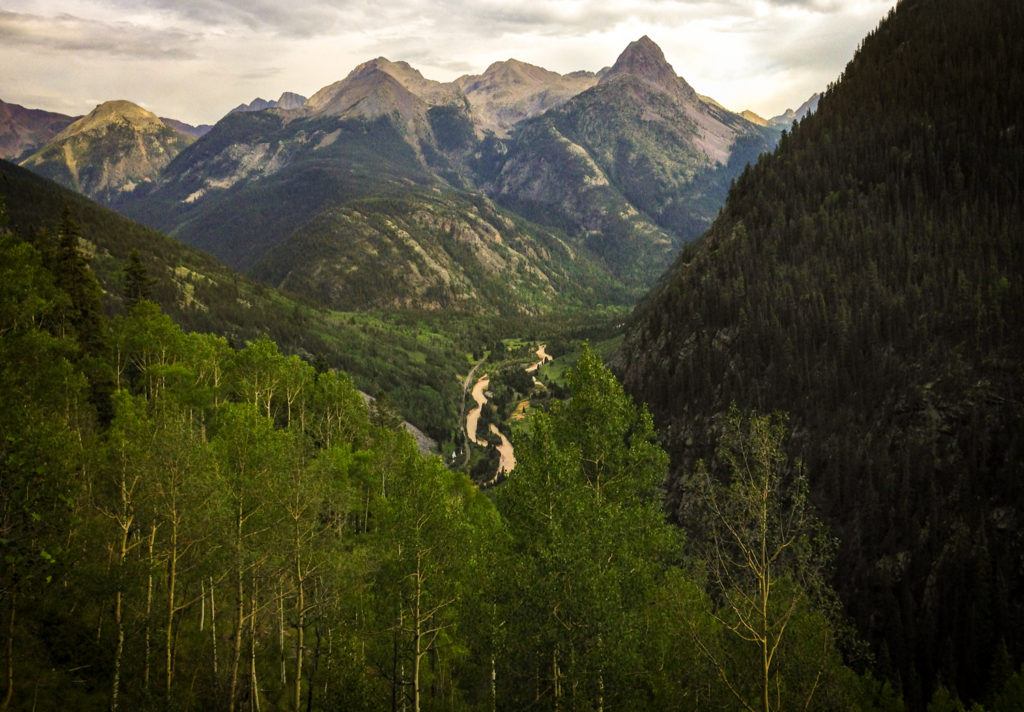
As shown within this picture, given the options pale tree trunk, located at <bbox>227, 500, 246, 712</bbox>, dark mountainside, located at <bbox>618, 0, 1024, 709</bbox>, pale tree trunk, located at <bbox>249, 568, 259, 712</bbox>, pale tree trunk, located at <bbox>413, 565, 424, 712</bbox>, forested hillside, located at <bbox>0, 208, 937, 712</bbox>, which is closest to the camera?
forested hillside, located at <bbox>0, 208, 937, 712</bbox>

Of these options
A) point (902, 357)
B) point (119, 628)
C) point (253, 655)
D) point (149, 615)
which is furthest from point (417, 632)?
point (902, 357)

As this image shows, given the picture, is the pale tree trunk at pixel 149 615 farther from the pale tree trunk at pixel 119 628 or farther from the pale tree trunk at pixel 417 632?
the pale tree trunk at pixel 417 632

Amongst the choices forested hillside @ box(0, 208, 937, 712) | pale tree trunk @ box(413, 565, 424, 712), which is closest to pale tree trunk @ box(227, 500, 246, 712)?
forested hillside @ box(0, 208, 937, 712)

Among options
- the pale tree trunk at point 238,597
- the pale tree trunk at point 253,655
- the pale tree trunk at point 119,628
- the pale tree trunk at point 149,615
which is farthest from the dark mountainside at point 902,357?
the pale tree trunk at point 119,628

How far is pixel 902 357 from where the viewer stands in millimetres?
136000

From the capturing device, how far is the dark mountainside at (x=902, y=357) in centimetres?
9681

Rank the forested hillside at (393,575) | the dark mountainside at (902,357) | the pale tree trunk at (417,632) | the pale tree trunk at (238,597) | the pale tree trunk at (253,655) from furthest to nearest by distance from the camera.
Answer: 1. the dark mountainside at (902,357)
2. the pale tree trunk at (253,655)
3. the pale tree trunk at (238,597)
4. the pale tree trunk at (417,632)
5. the forested hillside at (393,575)

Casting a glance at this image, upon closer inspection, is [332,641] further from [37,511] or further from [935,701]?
[935,701]

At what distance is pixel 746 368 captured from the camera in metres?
161

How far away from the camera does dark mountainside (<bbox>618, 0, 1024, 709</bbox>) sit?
318 ft

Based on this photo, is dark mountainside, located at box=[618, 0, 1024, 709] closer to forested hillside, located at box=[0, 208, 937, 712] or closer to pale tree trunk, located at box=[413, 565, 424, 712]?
forested hillside, located at box=[0, 208, 937, 712]

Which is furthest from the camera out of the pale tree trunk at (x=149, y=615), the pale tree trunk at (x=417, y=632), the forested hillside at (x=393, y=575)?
the pale tree trunk at (x=149, y=615)

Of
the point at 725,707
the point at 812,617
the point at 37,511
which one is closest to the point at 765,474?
the point at 812,617

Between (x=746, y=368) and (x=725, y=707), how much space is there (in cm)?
14039
